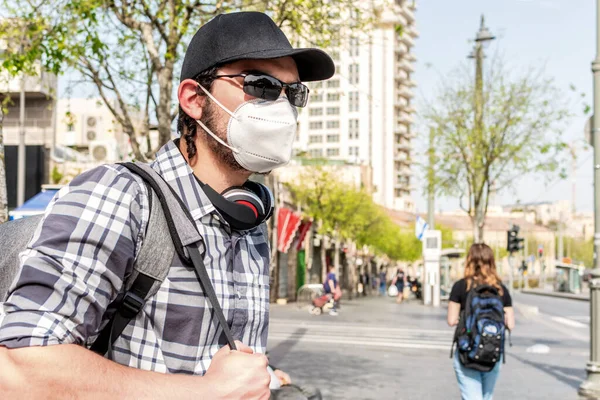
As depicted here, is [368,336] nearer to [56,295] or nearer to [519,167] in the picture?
[519,167]

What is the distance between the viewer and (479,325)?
A: 639 cm

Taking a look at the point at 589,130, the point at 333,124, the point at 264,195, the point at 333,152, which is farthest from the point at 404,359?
the point at 333,124

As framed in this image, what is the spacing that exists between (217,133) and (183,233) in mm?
347

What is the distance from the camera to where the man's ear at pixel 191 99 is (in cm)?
181

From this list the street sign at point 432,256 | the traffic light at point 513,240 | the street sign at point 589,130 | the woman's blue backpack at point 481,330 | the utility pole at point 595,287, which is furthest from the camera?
the street sign at point 432,256

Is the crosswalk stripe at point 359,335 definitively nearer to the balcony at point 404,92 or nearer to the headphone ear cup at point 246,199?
the headphone ear cup at point 246,199

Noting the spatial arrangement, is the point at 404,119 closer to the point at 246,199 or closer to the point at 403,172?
the point at 403,172

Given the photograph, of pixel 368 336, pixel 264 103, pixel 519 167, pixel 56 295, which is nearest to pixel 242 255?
pixel 264 103

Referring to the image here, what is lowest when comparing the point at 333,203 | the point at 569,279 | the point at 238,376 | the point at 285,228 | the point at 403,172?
the point at 569,279

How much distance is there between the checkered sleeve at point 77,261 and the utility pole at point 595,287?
383 inches

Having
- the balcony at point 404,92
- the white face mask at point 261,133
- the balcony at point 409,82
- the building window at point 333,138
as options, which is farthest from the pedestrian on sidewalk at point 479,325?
the balcony at point 409,82

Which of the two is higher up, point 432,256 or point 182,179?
point 182,179

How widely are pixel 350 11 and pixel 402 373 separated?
207 inches

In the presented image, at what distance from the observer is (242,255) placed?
5.81ft
